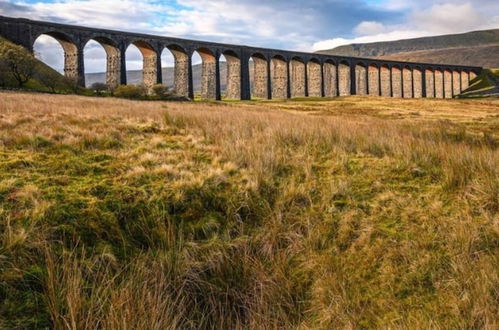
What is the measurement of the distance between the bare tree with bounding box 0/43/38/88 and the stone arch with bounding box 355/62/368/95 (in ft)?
184

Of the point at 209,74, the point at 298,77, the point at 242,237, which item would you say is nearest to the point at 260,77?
the point at 298,77

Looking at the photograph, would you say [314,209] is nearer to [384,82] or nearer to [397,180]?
[397,180]

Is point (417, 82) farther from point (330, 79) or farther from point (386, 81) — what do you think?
point (330, 79)

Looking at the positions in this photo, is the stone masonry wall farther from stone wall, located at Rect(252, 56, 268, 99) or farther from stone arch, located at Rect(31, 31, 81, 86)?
stone arch, located at Rect(31, 31, 81, 86)

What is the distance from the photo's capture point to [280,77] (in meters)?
61.0

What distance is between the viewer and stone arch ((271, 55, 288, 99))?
195ft

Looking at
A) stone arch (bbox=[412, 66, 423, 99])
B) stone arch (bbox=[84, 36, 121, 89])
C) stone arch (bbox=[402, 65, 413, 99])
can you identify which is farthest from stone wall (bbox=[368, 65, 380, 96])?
stone arch (bbox=[84, 36, 121, 89])

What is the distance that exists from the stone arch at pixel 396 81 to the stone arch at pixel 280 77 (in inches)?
1232

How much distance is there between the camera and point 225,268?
3.26 m

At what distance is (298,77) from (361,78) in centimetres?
1635

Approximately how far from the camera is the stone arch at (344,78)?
228 feet

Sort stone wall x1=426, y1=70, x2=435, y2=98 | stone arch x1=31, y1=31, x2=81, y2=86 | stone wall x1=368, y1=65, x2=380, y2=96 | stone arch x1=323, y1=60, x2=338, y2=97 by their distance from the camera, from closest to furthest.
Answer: stone arch x1=31, y1=31, x2=81, y2=86 < stone arch x1=323, y1=60, x2=338, y2=97 < stone wall x1=368, y1=65, x2=380, y2=96 < stone wall x1=426, y1=70, x2=435, y2=98

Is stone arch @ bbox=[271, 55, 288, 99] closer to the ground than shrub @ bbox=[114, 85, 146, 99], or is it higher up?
higher up

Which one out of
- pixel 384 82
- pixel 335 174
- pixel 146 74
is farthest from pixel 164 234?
pixel 384 82
